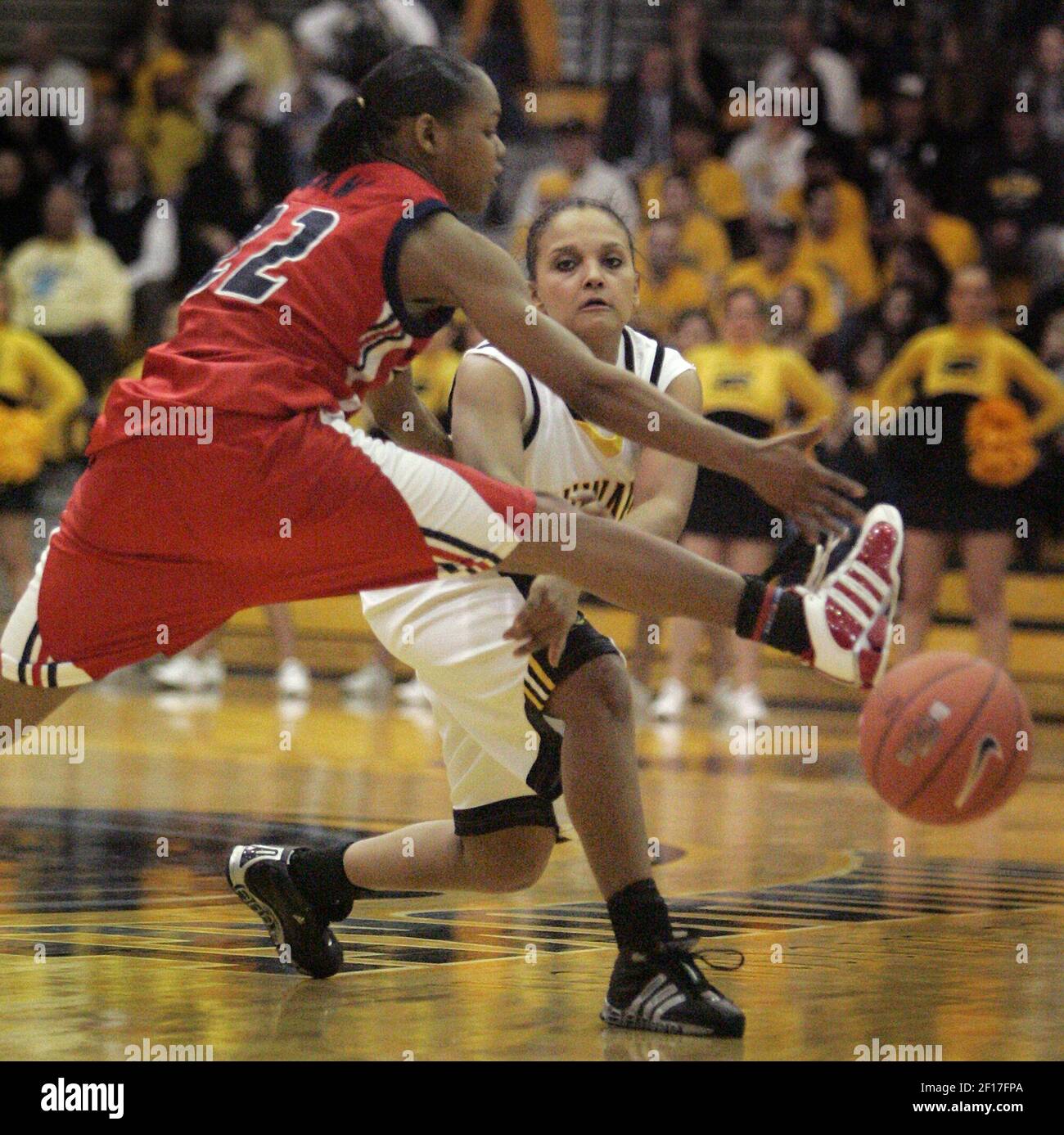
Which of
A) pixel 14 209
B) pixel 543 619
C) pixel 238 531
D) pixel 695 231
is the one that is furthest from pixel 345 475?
pixel 14 209

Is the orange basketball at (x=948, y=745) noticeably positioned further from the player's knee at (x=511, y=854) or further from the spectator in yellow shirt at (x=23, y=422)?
the spectator in yellow shirt at (x=23, y=422)

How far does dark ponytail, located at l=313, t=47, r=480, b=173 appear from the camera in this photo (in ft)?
13.0

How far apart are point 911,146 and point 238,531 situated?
409 inches

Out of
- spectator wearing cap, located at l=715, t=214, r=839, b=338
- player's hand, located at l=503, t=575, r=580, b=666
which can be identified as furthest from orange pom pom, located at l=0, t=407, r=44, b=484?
player's hand, located at l=503, t=575, r=580, b=666

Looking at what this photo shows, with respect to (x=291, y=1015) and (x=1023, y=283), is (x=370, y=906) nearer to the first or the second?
(x=291, y=1015)

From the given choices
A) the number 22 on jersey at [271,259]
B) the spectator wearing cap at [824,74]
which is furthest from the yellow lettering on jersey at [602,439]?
the spectator wearing cap at [824,74]

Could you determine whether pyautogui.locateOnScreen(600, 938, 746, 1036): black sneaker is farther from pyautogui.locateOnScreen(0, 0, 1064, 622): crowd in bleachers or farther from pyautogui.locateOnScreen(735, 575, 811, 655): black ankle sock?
pyautogui.locateOnScreen(0, 0, 1064, 622): crowd in bleachers

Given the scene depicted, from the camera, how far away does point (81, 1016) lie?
12.2ft

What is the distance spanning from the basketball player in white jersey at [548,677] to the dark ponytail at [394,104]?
1.66 ft

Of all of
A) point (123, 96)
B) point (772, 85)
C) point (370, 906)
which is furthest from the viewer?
point (123, 96)

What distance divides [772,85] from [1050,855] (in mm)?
8487

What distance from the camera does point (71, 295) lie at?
13.2m

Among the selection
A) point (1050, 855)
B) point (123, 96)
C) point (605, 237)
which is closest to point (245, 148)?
point (123, 96)

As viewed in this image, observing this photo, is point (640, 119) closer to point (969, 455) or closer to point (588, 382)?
point (969, 455)
